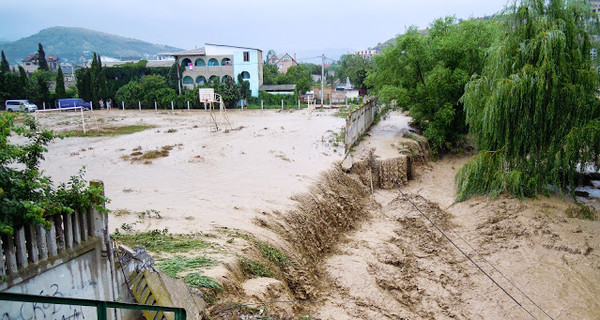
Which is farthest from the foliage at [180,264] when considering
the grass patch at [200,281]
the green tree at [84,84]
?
the green tree at [84,84]

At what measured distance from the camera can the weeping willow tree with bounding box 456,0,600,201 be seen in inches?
496

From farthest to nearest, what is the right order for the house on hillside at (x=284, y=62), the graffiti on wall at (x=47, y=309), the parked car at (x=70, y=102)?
the house on hillside at (x=284, y=62), the parked car at (x=70, y=102), the graffiti on wall at (x=47, y=309)

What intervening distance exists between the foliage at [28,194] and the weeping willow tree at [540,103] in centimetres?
1238

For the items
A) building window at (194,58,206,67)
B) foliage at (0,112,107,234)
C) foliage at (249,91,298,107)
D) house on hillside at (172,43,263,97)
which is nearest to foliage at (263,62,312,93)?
foliage at (249,91,298,107)

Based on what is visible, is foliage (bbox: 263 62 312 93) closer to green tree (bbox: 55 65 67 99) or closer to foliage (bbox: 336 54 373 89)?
foliage (bbox: 336 54 373 89)

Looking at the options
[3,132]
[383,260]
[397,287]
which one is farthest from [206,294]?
[383,260]

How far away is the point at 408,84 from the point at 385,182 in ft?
23.0

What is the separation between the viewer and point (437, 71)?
66.9ft

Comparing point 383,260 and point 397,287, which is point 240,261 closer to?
point 397,287

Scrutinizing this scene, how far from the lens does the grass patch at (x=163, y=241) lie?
313 inches

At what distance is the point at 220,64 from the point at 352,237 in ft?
144

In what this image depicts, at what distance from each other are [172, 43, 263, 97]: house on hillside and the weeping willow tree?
4046 cm

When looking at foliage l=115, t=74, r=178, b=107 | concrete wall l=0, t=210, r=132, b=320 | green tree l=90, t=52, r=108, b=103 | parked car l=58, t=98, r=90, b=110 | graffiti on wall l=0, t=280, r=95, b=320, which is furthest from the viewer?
green tree l=90, t=52, r=108, b=103

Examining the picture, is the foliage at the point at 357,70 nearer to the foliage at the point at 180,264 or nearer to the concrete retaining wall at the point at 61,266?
the foliage at the point at 180,264
